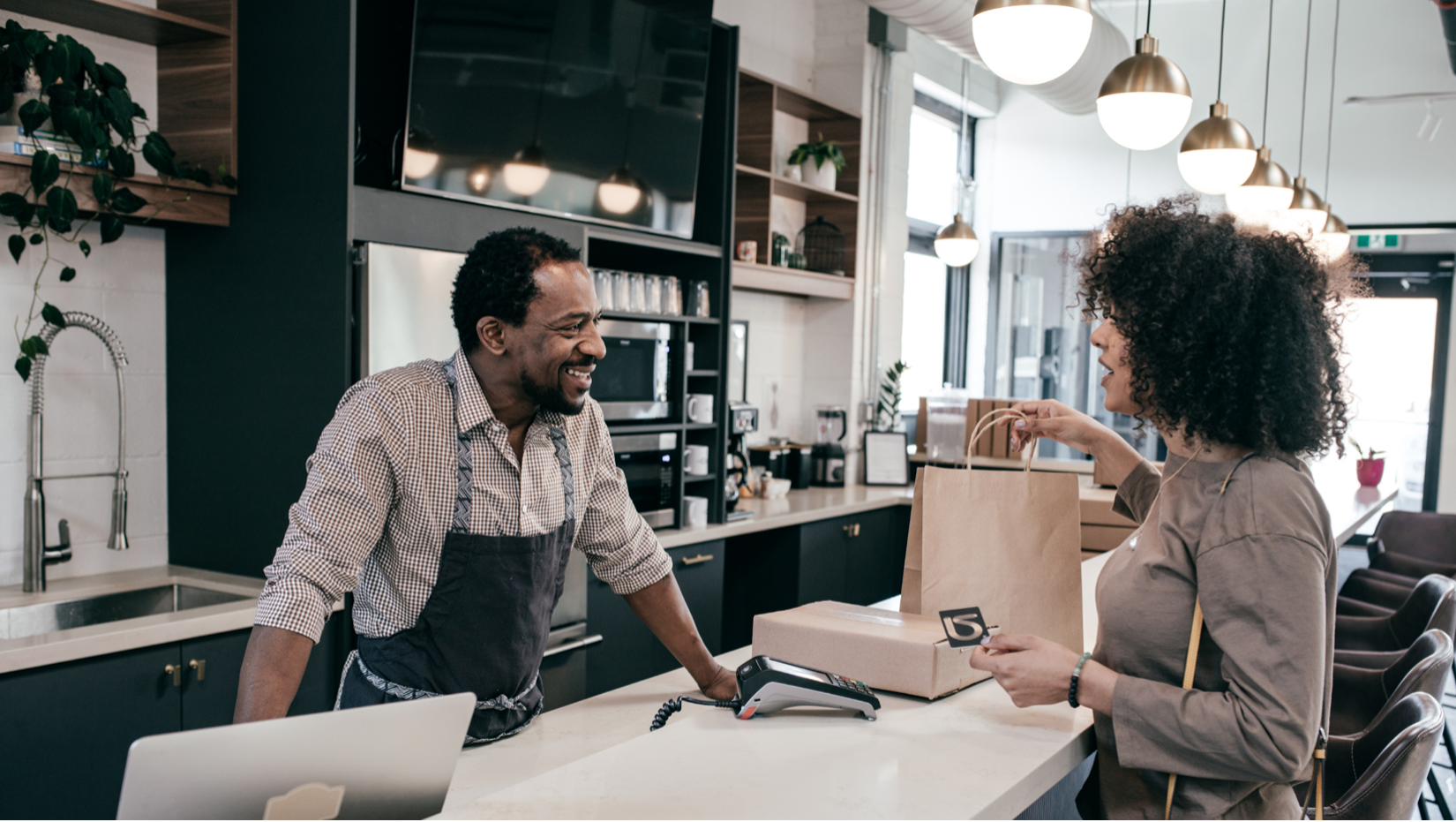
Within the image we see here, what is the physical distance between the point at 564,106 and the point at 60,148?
136 cm

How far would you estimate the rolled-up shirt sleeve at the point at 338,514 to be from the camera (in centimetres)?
145

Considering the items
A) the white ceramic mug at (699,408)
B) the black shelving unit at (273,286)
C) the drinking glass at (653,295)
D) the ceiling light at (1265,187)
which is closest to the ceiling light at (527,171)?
the black shelving unit at (273,286)

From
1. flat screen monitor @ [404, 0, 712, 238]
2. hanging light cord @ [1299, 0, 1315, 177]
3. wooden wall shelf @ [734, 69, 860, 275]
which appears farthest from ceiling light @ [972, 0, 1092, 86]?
hanging light cord @ [1299, 0, 1315, 177]

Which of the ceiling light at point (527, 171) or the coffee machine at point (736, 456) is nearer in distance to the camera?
the ceiling light at point (527, 171)

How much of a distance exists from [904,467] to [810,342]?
0.83 metres

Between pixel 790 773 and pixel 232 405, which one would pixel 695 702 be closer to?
pixel 790 773

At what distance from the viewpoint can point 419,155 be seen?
279 centimetres

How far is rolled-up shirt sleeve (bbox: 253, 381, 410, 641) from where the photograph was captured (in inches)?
57.2

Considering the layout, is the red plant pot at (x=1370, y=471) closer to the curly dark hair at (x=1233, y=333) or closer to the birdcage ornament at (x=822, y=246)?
the birdcage ornament at (x=822, y=246)

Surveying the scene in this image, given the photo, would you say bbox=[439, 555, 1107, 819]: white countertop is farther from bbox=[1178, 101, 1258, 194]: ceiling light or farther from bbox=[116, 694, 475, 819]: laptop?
bbox=[1178, 101, 1258, 194]: ceiling light

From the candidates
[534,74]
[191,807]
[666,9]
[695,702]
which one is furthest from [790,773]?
[666,9]

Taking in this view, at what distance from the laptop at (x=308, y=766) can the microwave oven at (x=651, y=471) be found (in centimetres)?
245

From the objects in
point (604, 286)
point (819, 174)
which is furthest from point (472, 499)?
point (819, 174)

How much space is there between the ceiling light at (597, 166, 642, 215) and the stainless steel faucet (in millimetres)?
1479
